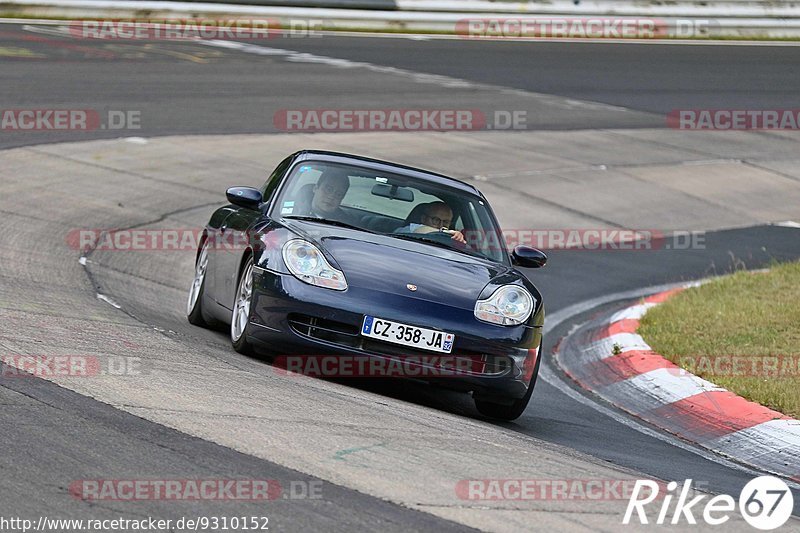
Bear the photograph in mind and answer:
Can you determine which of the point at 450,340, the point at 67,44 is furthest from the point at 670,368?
the point at 67,44

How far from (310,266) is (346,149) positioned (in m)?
10.6

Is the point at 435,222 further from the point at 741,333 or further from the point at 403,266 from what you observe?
the point at 741,333

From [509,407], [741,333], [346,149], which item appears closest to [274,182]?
[509,407]

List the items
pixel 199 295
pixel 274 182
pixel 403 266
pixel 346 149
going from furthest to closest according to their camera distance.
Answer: pixel 346 149
pixel 199 295
pixel 274 182
pixel 403 266

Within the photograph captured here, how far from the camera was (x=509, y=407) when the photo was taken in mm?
7789

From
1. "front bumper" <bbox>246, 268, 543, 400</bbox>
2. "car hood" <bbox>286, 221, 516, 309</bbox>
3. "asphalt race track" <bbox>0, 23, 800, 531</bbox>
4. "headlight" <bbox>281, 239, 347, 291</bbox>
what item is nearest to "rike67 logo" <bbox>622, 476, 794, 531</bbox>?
"asphalt race track" <bbox>0, 23, 800, 531</bbox>

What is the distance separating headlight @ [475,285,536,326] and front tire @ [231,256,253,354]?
1324mm

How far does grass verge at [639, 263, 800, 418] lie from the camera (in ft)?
28.7

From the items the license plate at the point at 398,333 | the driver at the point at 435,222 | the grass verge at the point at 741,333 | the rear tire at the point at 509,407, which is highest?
the driver at the point at 435,222

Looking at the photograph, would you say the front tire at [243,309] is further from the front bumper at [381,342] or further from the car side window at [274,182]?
the car side window at [274,182]

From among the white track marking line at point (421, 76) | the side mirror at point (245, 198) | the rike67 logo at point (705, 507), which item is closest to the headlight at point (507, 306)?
the rike67 logo at point (705, 507)

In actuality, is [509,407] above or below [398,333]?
below

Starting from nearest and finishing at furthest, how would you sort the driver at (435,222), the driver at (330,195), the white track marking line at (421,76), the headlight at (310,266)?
1. the headlight at (310,266)
2. the driver at (330,195)
3. the driver at (435,222)
4. the white track marking line at (421,76)

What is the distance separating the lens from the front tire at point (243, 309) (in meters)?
7.78
